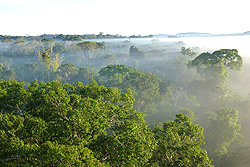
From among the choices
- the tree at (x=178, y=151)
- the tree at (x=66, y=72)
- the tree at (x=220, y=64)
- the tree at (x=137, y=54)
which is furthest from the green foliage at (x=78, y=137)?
the tree at (x=137, y=54)

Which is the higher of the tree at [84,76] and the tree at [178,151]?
the tree at [178,151]

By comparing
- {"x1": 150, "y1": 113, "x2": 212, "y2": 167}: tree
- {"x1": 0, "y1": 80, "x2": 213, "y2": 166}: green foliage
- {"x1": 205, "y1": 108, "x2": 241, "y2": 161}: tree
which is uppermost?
{"x1": 0, "y1": 80, "x2": 213, "y2": 166}: green foliage

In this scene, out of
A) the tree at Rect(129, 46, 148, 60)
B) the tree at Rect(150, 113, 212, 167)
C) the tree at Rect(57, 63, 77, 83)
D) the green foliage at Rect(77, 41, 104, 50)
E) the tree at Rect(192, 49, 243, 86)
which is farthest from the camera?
the tree at Rect(129, 46, 148, 60)

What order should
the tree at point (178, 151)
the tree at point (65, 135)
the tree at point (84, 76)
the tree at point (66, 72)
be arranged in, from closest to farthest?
the tree at point (65, 135) → the tree at point (178, 151) → the tree at point (84, 76) → the tree at point (66, 72)

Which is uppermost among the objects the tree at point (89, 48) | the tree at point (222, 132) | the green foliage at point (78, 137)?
the tree at point (89, 48)

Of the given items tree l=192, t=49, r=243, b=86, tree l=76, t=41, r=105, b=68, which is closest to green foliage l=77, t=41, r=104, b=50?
tree l=76, t=41, r=105, b=68

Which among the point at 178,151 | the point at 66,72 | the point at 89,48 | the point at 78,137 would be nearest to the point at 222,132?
the point at 178,151

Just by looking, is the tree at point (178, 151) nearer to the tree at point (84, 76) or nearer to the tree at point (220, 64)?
the tree at point (220, 64)

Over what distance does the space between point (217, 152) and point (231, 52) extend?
23.7 meters

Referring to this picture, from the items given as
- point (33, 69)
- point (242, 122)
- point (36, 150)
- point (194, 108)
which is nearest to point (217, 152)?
point (242, 122)

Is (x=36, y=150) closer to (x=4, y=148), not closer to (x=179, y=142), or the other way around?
(x=4, y=148)

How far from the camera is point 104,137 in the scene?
1130 centimetres

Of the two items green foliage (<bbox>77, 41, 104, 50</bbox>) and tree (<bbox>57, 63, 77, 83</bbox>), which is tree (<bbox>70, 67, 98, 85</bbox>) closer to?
tree (<bbox>57, 63, 77, 83</bbox>)

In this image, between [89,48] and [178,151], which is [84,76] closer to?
[89,48]
